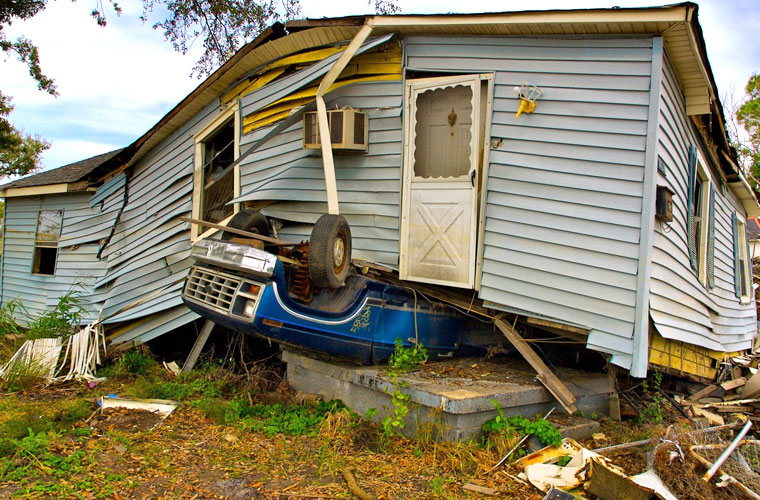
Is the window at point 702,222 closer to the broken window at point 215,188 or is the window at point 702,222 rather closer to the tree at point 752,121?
the broken window at point 215,188

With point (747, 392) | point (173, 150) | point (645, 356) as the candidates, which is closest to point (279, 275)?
point (645, 356)

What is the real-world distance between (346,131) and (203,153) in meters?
3.55

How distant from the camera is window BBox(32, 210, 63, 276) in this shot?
40.9 feet

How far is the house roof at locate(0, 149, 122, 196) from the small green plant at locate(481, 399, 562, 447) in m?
9.66

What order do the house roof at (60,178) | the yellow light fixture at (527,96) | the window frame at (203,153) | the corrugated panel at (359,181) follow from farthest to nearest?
1. the house roof at (60,178)
2. the window frame at (203,153)
3. the corrugated panel at (359,181)
4. the yellow light fixture at (527,96)

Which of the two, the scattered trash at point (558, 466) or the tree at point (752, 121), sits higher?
the tree at point (752, 121)

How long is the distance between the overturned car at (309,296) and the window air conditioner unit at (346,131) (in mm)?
1295

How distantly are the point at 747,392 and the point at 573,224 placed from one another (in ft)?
13.0

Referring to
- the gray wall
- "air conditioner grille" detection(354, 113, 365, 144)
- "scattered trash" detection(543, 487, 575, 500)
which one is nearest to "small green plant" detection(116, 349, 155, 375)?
the gray wall

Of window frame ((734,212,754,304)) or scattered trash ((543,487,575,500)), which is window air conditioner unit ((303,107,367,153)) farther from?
window frame ((734,212,754,304))

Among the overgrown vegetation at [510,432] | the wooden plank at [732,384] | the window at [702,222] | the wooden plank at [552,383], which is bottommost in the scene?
the overgrown vegetation at [510,432]

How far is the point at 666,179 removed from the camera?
5648 mm

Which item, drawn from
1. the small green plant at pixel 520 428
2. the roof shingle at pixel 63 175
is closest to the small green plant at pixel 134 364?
the small green plant at pixel 520 428

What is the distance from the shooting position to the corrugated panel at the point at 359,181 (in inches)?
254
